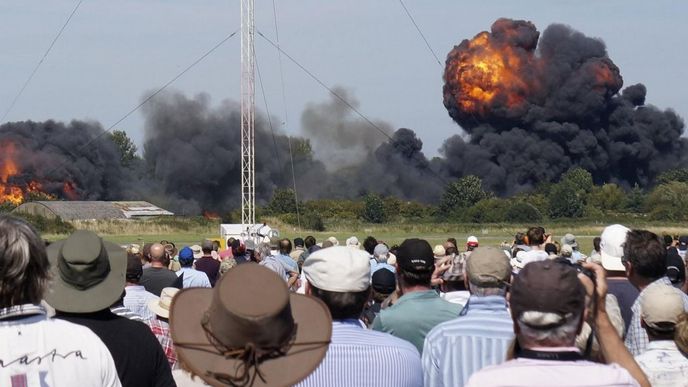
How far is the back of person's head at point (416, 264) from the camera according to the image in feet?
23.0

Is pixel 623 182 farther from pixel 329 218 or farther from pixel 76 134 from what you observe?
pixel 76 134

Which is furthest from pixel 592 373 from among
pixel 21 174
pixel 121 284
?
pixel 21 174

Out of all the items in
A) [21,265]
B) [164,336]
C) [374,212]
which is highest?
[21,265]

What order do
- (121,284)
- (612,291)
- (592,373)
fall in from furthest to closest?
(612,291) → (121,284) → (592,373)

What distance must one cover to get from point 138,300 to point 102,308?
11.7ft

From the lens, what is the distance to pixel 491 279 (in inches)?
235

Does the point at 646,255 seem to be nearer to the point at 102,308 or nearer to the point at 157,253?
the point at 102,308

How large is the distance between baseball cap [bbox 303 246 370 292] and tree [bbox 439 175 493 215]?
72817mm

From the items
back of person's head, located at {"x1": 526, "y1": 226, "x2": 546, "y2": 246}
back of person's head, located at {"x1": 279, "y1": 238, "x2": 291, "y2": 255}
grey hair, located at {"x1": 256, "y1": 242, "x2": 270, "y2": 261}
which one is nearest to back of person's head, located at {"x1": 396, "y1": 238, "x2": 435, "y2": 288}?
back of person's head, located at {"x1": 526, "y1": 226, "x2": 546, "y2": 246}

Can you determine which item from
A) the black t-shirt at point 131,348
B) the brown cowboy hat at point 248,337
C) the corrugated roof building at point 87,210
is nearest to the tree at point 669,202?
the corrugated roof building at point 87,210

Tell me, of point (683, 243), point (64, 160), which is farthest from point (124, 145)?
point (683, 243)

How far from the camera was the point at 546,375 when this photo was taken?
145 inches

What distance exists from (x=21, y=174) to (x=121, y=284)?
80.7 meters

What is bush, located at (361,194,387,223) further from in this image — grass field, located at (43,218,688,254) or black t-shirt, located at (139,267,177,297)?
black t-shirt, located at (139,267,177,297)
